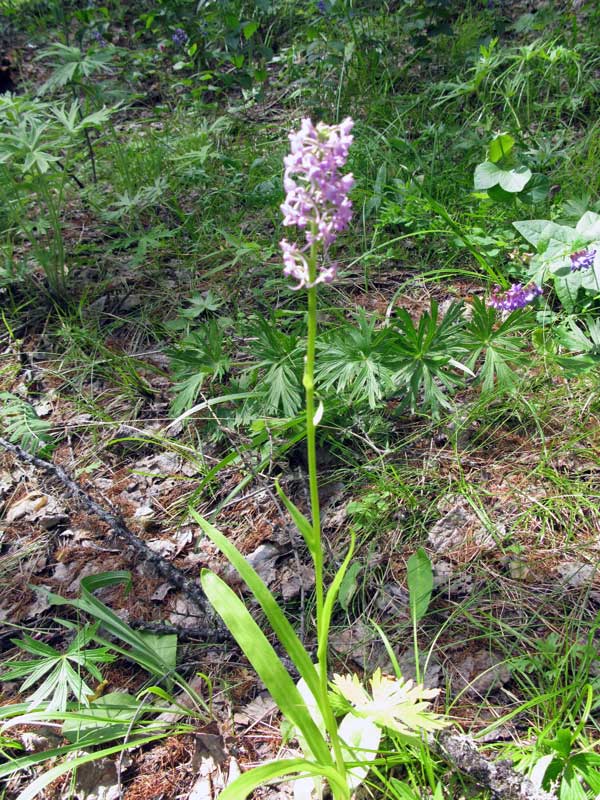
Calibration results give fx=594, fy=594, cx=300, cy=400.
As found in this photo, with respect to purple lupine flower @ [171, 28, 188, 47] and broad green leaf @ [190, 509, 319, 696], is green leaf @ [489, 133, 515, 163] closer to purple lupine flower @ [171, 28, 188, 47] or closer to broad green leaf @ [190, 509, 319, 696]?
broad green leaf @ [190, 509, 319, 696]

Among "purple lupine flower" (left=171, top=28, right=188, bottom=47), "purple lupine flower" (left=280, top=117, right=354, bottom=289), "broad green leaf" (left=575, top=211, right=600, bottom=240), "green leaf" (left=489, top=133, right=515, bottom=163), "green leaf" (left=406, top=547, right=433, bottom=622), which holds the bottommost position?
"green leaf" (left=406, top=547, right=433, bottom=622)

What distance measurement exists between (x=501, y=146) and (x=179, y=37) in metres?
3.28

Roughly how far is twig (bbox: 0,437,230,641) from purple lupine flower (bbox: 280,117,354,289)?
1.18m

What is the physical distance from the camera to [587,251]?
220 cm

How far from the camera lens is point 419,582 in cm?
169

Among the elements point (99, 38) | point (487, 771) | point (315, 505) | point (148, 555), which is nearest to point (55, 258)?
point (148, 555)

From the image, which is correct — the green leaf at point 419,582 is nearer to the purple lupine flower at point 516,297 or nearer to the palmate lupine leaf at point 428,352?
the palmate lupine leaf at point 428,352

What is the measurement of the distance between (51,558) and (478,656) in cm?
147

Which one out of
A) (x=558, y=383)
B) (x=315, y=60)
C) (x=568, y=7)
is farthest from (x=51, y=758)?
(x=568, y=7)

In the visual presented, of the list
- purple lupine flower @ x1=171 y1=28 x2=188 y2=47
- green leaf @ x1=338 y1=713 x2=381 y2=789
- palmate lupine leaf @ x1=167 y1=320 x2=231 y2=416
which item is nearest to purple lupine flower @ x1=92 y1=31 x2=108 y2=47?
purple lupine flower @ x1=171 y1=28 x2=188 y2=47

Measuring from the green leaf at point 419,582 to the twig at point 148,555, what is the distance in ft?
1.86

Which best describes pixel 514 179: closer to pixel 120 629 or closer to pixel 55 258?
pixel 55 258

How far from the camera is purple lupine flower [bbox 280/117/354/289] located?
3.38 feet

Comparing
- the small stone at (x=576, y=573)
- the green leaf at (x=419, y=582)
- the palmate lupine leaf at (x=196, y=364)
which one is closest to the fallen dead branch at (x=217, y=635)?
the green leaf at (x=419, y=582)
